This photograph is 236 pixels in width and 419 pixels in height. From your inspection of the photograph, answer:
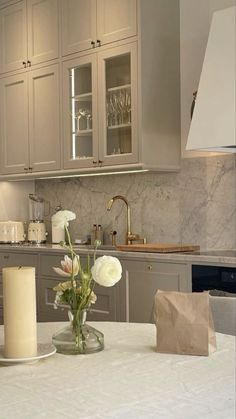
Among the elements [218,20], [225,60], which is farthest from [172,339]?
[218,20]

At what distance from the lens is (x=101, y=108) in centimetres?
409

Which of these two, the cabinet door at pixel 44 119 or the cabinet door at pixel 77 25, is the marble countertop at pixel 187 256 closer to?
the cabinet door at pixel 44 119

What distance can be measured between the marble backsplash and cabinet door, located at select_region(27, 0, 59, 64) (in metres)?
0.95

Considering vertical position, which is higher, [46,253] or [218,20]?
[218,20]

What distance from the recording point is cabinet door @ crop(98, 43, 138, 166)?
151 inches

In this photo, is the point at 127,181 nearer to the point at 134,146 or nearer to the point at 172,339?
the point at 134,146

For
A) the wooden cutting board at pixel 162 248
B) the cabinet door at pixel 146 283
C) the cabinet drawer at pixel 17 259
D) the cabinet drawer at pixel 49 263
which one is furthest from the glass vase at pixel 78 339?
the cabinet drawer at pixel 17 259

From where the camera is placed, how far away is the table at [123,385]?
119 cm

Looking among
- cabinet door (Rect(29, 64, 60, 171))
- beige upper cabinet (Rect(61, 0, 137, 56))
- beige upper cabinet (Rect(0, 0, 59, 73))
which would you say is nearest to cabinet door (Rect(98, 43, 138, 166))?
beige upper cabinet (Rect(61, 0, 137, 56))

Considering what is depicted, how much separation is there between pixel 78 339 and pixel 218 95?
4.03ft

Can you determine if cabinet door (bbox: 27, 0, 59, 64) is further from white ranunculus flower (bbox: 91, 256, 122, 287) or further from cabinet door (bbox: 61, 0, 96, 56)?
white ranunculus flower (bbox: 91, 256, 122, 287)

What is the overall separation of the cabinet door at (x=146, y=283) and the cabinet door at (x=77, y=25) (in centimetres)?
153

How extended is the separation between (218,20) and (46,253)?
7.28 ft

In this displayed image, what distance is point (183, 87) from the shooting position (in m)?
4.00
